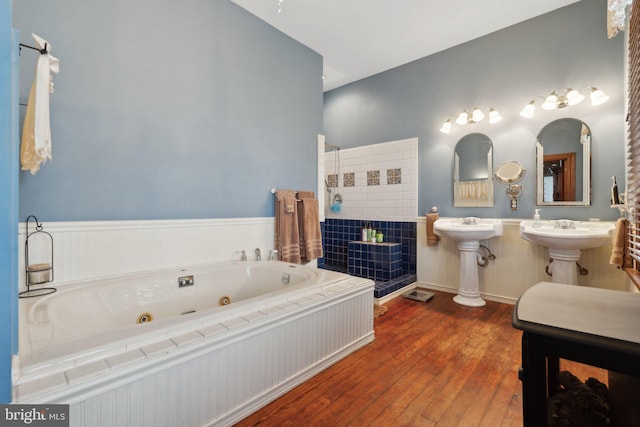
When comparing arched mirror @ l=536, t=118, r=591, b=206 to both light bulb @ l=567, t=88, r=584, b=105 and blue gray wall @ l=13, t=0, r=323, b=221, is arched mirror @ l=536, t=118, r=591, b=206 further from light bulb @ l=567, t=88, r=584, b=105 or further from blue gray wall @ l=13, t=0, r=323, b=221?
blue gray wall @ l=13, t=0, r=323, b=221

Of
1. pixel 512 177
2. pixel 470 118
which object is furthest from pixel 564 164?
pixel 470 118

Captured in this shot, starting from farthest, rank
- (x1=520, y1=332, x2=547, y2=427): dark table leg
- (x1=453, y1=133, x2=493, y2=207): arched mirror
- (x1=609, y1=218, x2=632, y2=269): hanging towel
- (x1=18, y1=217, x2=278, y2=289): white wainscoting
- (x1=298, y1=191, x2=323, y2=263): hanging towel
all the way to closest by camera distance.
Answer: (x1=453, y1=133, x2=493, y2=207): arched mirror, (x1=298, y1=191, x2=323, y2=263): hanging towel, (x1=18, y1=217, x2=278, y2=289): white wainscoting, (x1=609, y1=218, x2=632, y2=269): hanging towel, (x1=520, y1=332, x2=547, y2=427): dark table leg

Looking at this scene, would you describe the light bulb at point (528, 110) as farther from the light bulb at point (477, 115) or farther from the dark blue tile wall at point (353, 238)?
the dark blue tile wall at point (353, 238)

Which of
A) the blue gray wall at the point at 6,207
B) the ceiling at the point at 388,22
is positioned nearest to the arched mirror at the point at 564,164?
the ceiling at the point at 388,22

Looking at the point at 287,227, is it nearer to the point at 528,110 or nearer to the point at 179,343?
the point at 179,343

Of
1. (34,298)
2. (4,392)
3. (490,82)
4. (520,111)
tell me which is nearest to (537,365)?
(4,392)

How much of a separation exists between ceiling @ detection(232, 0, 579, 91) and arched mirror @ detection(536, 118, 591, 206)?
3.76ft

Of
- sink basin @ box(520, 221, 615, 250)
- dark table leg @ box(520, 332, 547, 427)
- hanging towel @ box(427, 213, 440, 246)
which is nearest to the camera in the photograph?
dark table leg @ box(520, 332, 547, 427)

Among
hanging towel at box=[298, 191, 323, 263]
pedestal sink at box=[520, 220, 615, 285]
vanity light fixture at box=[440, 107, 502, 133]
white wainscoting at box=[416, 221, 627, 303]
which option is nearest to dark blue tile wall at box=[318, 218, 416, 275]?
white wainscoting at box=[416, 221, 627, 303]

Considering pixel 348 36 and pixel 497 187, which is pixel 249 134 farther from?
pixel 497 187

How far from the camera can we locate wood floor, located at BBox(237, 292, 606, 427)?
139cm

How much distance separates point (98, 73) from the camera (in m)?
1.86

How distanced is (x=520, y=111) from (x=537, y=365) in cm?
295

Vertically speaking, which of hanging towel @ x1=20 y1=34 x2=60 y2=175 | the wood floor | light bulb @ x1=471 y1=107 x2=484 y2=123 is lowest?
the wood floor
